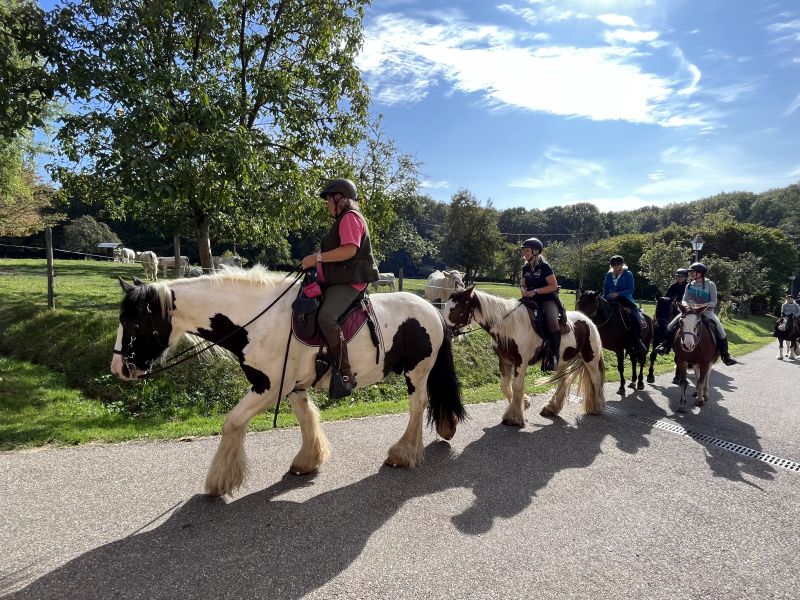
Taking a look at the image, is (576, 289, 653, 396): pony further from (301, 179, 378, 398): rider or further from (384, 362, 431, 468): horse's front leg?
(301, 179, 378, 398): rider

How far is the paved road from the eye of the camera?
270 cm

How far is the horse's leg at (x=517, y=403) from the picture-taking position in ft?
19.2

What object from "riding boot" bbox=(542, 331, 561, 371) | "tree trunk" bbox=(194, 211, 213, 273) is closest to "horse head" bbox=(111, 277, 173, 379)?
"riding boot" bbox=(542, 331, 561, 371)

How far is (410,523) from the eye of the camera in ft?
11.1

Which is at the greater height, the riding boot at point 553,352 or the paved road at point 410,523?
the riding boot at point 553,352

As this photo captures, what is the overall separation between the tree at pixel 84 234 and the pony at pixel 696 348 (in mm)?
41998

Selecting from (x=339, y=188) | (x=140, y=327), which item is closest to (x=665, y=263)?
(x=339, y=188)

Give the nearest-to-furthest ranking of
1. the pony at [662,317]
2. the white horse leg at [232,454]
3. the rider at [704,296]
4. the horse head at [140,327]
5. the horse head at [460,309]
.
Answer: the horse head at [140,327] < the white horse leg at [232,454] < the horse head at [460,309] < the rider at [704,296] < the pony at [662,317]

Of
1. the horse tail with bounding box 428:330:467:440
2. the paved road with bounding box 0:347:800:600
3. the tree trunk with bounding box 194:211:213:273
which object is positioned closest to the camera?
the paved road with bounding box 0:347:800:600

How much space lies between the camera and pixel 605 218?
86.1 m

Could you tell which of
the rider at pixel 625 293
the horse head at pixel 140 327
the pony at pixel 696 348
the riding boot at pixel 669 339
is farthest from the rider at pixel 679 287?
the horse head at pixel 140 327

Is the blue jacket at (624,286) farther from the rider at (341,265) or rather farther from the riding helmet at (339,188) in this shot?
the riding helmet at (339,188)

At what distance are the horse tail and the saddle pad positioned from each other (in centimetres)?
121

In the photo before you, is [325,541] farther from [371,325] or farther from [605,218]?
[605,218]
